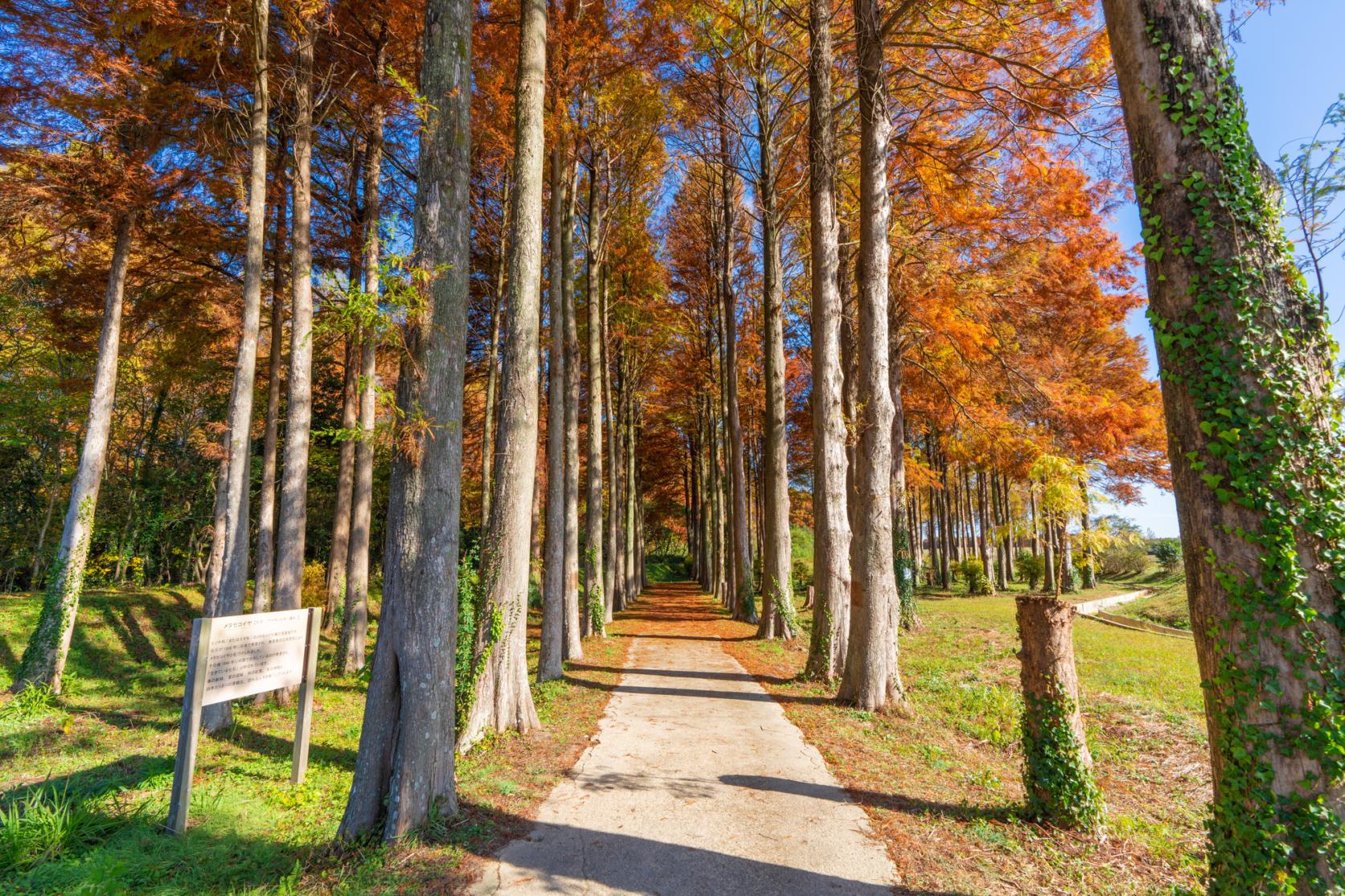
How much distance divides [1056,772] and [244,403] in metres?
9.31

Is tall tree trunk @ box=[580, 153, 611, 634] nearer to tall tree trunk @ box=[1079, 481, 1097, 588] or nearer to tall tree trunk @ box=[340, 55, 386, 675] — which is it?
tall tree trunk @ box=[340, 55, 386, 675]

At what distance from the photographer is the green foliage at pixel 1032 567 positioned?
73.7 ft

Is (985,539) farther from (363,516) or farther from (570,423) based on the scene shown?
(363,516)

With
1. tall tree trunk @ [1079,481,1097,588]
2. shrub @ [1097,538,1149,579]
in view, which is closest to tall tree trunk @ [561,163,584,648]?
tall tree trunk @ [1079,481,1097,588]

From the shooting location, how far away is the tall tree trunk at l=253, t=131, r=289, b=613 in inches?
372

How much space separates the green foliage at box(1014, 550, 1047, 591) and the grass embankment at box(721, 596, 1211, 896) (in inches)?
503

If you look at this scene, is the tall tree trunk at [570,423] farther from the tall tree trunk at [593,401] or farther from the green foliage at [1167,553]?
the green foliage at [1167,553]

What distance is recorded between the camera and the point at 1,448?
16203 millimetres

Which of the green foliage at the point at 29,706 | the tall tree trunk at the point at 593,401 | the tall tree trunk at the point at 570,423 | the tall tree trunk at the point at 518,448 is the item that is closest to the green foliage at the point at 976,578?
the tall tree trunk at the point at 593,401

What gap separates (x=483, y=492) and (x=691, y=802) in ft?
37.0

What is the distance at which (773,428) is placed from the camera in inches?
496

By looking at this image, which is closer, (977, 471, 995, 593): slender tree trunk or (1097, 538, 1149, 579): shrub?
(977, 471, 995, 593): slender tree trunk

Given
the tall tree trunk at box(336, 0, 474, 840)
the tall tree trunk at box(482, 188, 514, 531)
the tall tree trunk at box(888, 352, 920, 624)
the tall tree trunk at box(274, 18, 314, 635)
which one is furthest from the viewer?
the tall tree trunk at box(888, 352, 920, 624)

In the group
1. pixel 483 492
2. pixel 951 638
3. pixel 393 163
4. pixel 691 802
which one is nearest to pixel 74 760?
Answer: pixel 691 802
